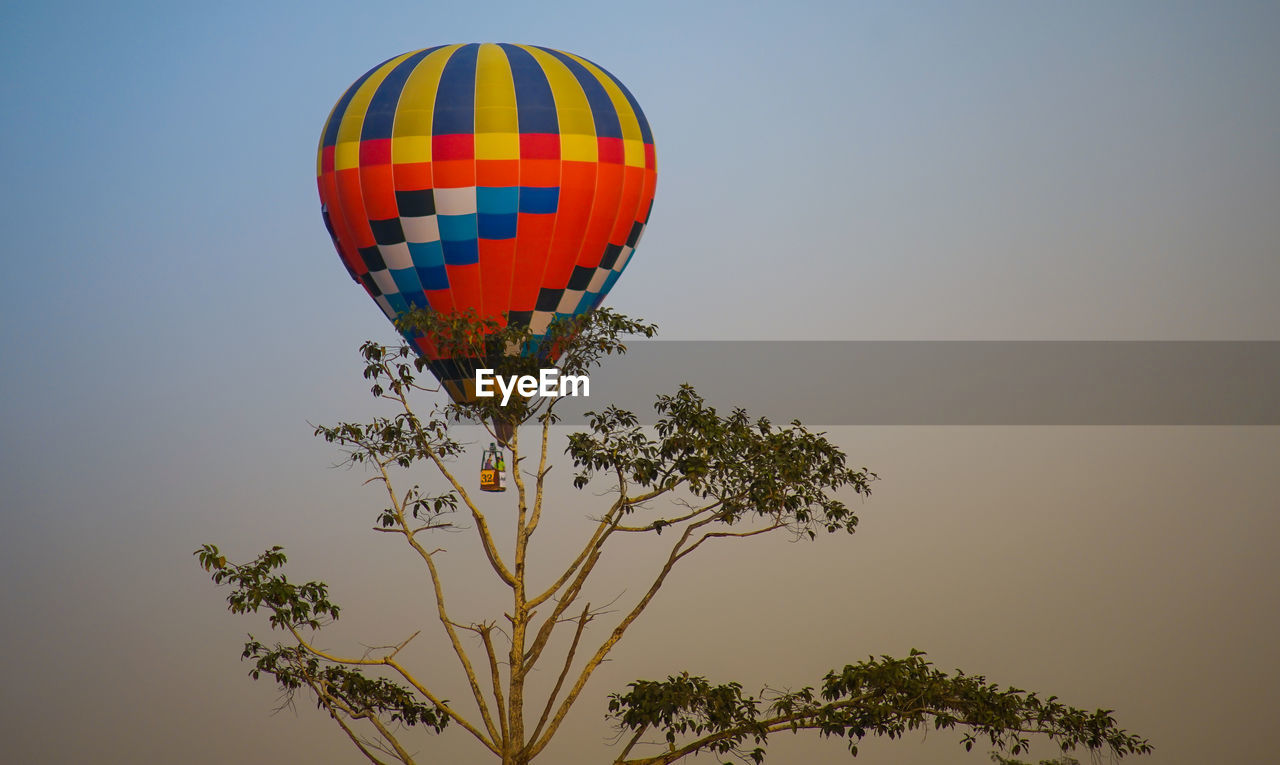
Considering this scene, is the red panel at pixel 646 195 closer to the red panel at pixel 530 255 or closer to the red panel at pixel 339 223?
the red panel at pixel 530 255

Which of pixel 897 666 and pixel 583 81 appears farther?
pixel 583 81

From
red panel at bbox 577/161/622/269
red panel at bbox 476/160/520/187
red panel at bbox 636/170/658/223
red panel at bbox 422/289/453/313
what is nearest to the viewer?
red panel at bbox 476/160/520/187

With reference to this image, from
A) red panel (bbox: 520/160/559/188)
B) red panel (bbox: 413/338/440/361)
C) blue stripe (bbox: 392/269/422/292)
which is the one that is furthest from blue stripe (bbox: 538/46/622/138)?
red panel (bbox: 413/338/440/361)

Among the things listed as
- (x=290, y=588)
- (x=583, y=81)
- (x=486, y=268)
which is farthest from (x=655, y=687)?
(x=583, y=81)

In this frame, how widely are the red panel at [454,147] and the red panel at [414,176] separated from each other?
182 millimetres

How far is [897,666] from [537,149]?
30.8 feet

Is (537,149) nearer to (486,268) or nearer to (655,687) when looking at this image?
(486,268)

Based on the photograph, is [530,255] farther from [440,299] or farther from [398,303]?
[398,303]

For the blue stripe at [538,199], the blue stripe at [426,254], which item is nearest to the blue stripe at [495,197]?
the blue stripe at [538,199]

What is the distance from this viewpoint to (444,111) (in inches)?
984

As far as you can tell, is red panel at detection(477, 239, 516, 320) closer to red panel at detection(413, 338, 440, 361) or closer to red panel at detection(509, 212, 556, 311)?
red panel at detection(509, 212, 556, 311)

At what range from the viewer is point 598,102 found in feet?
84.2

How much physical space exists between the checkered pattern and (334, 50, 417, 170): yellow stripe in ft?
0.06

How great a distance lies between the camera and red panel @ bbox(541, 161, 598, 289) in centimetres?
2506
